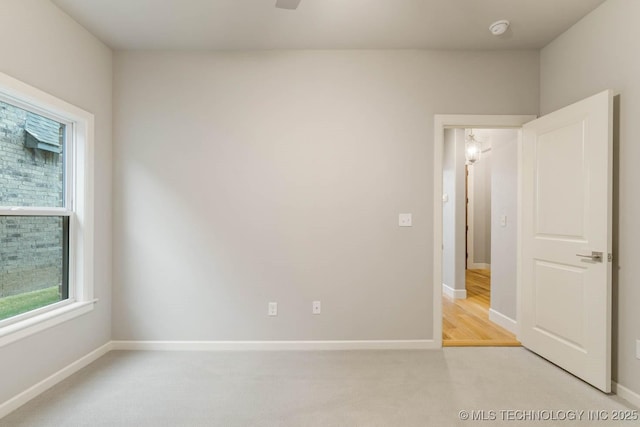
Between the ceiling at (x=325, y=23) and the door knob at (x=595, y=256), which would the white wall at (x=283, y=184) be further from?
the door knob at (x=595, y=256)

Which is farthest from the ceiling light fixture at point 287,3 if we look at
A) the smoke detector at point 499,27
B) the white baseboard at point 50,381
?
the white baseboard at point 50,381

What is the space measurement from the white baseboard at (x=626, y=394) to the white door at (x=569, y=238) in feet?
0.29

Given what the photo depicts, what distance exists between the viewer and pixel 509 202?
3.50 meters

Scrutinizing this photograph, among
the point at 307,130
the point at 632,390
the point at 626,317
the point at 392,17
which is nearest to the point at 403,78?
the point at 392,17

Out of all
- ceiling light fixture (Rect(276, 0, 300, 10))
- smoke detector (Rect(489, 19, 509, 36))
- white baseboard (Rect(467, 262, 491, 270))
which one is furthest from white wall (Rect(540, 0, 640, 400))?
white baseboard (Rect(467, 262, 491, 270))

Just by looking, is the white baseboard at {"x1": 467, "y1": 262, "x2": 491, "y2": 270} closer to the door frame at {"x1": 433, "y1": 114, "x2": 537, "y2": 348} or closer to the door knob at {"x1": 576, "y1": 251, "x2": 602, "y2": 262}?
the door frame at {"x1": 433, "y1": 114, "x2": 537, "y2": 348}

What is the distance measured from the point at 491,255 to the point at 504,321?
74cm

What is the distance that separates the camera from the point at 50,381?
7.55ft

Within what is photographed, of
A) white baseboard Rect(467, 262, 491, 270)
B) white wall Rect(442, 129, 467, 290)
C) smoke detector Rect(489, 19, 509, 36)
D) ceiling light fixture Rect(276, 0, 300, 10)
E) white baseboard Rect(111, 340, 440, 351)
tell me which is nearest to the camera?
ceiling light fixture Rect(276, 0, 300, 10)

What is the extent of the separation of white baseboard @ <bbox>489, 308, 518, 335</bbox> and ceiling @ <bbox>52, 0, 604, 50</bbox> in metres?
2.66

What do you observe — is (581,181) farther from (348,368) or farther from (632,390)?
(348,368)

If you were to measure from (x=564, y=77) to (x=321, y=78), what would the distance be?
6.72 feet

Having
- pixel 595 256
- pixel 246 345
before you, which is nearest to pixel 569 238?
pixel 595 256

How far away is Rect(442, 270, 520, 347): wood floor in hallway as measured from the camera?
3.08m
